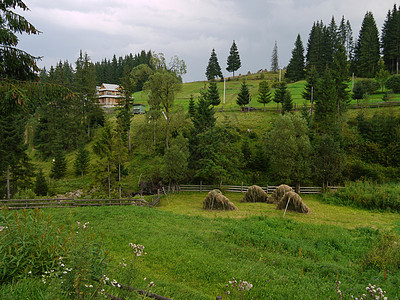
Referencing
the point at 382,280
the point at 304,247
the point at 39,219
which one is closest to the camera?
the point at 39,219

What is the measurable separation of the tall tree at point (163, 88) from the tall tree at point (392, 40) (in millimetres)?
74671

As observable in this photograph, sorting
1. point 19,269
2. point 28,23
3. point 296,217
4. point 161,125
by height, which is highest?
point 28,23

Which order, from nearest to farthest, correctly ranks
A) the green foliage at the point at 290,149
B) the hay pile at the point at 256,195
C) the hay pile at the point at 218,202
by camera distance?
1. the hay pile at the point at 218,202
2. the hay pile at the point at 256,195
3. the green foliage at the point at 290,149

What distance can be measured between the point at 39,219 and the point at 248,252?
797cm

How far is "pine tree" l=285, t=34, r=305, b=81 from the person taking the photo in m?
92.1

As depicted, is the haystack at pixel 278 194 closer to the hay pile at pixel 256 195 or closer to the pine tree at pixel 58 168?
the hay pile at pixel 256 195

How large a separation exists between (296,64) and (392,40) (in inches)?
1144

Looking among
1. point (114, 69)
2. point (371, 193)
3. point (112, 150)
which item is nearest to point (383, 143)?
point (371, 193)

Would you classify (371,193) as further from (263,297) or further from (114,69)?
(114,69)

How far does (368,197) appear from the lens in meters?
22.9

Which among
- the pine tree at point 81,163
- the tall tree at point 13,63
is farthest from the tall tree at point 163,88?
the tall tree at point 13,63

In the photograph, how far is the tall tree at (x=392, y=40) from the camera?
71.8 m

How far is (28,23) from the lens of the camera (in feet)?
31.8

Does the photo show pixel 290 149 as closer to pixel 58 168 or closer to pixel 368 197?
pixel 368 197
